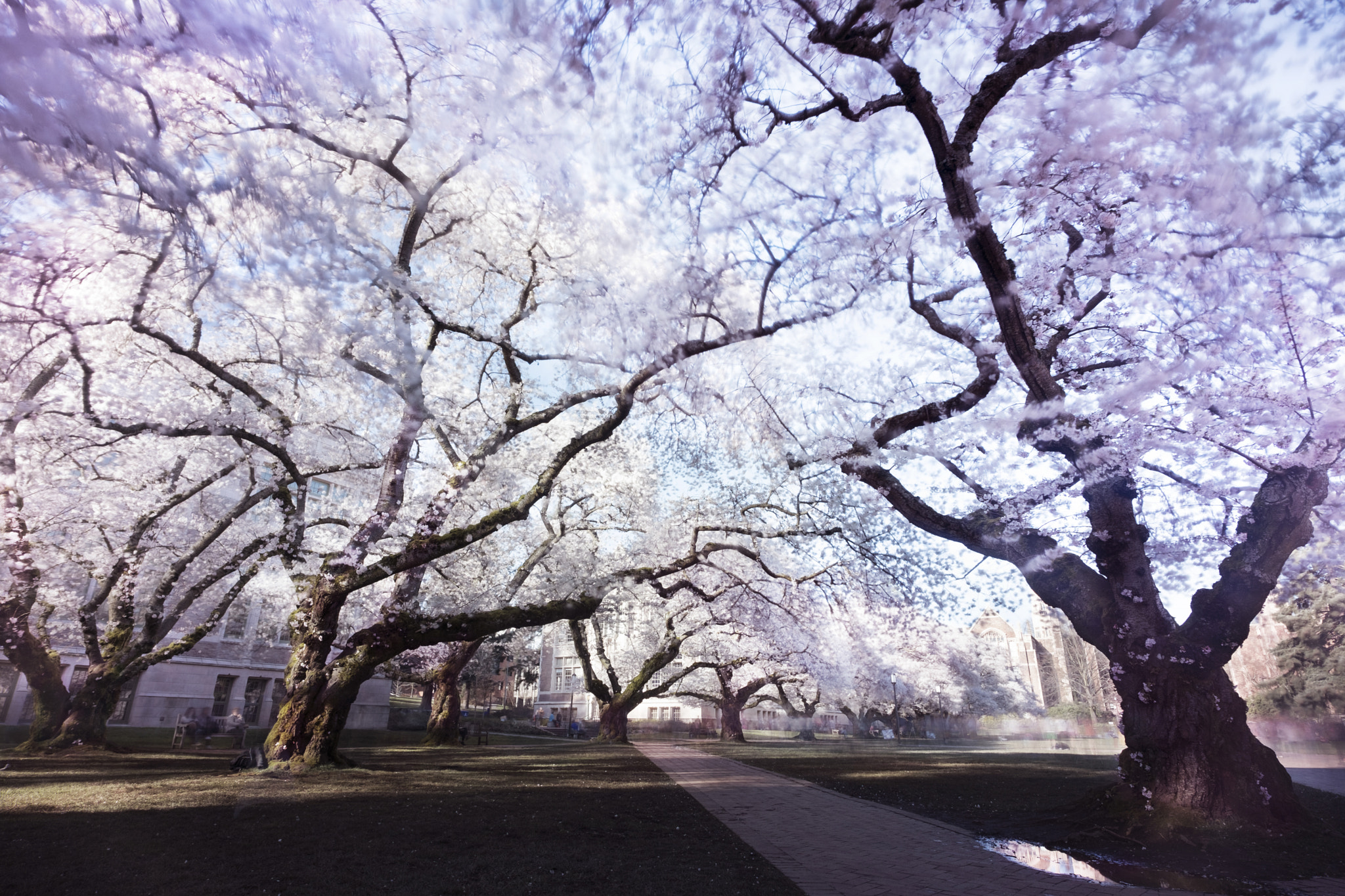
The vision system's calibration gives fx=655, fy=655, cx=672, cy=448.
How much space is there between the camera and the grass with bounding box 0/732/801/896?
4.71 meters

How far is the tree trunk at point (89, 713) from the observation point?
13.8 metres

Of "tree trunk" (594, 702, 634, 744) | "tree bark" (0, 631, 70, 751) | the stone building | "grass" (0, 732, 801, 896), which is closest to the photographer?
"grass" (0, 732, 801, 896)

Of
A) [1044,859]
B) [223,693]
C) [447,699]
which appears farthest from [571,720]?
[1044,859]

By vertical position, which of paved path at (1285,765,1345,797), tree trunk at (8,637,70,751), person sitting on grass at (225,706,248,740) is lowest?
paved path at (1285,765,1345,797)

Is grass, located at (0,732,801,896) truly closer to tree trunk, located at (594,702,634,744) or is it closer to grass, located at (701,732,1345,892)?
grass, located at (701,732,1345,892)

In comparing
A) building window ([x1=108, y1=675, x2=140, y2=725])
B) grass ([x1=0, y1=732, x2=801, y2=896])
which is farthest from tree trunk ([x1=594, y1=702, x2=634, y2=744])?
building window ([x1=108, y1=675, x2=140, y2=725])

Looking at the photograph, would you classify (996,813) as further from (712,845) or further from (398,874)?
(398,874)

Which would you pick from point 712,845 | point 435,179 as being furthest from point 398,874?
point 435,179

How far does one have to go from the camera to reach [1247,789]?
287 inches

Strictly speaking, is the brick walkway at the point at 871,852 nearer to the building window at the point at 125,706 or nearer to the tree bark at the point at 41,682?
the tree bark at the point at 41,682

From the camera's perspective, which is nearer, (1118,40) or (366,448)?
(1118,40)

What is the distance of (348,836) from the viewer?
6.18m

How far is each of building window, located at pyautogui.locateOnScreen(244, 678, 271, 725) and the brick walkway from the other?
30732 mm

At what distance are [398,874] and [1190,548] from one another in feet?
34.4
